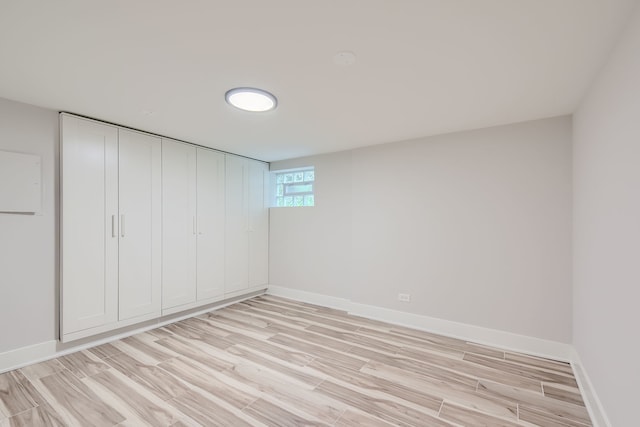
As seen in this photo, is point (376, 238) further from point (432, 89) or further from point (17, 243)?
point (17, 243)

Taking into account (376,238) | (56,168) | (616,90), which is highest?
(616,90)

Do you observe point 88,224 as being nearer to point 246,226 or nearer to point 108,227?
point 108,227

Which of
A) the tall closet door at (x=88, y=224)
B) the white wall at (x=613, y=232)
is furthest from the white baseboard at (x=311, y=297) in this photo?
the white wall at (x=613, y=232)

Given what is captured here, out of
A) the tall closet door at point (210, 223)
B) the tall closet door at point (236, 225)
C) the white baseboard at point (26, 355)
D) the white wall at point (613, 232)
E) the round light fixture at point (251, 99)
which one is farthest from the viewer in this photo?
the tall closet door at point (236, 225)

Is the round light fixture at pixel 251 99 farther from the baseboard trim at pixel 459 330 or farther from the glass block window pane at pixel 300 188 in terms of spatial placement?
the baseboard trim at pixel 459 330

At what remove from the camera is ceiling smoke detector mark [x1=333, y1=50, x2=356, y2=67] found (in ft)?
5.67

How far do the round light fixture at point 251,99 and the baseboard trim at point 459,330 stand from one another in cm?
298

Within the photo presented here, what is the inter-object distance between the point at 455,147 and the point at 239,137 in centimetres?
272

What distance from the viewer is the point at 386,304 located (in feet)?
12.4

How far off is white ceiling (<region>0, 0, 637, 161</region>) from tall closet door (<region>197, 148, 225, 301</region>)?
1218 millimetres

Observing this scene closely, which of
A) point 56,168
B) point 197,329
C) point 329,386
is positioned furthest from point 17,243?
point 329,386

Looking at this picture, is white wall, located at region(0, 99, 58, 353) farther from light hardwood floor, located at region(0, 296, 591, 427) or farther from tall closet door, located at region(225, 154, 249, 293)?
tall closet door, located at region(225, 154, 249, 293)

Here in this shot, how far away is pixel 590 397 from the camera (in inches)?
77.8

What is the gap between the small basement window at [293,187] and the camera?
4750mm
